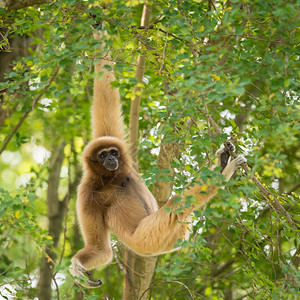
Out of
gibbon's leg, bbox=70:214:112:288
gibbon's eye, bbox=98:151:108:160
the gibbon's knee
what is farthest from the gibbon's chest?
gibbon's eye, bbox=98:151:108:160

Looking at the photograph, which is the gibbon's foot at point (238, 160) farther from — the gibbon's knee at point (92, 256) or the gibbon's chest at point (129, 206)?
the gibbon's knee at point (92, 256)

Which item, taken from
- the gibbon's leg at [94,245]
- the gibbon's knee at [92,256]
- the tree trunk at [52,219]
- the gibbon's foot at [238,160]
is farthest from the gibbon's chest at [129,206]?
the tree trunk at [52,219]

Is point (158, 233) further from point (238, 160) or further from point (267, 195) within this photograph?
point (267, 195)

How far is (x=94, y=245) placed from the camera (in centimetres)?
637

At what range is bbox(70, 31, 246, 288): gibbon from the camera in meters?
6.13

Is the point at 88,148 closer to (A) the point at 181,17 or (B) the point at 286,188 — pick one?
(A) the point at 181,17

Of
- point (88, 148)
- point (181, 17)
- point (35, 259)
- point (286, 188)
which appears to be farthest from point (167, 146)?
point (35, 259)

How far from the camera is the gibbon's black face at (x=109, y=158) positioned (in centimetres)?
654

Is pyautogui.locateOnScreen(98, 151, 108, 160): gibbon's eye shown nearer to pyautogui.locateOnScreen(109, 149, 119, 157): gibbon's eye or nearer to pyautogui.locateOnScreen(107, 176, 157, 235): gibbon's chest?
pyautogui.locateOnScreen(109, 149, 119, 157): gibbon's eye

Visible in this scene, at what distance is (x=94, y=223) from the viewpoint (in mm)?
6527

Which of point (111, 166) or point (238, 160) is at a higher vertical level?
point (238, 160)

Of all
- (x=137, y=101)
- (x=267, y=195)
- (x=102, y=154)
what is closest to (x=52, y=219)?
(x=102, y=154)

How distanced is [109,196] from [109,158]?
65 cm

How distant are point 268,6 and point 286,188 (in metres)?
5.68
